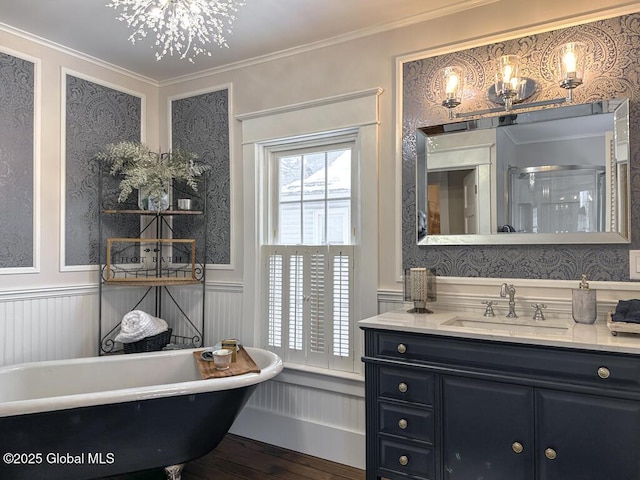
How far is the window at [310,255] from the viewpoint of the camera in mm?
2787

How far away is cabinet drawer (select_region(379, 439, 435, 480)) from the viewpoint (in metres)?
1.99

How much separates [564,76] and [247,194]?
195 centimetres

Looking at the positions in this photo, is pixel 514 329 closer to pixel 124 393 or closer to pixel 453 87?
pixel 453 87

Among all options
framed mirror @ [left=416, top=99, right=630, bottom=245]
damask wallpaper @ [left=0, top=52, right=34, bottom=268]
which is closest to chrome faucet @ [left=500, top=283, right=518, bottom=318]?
framed mirror @ [left=416, top=99, right=630, bottom=245]

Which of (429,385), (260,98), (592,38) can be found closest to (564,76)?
(592,38)

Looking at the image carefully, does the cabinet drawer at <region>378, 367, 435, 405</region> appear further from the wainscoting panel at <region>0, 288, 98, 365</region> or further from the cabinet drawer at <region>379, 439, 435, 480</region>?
the wainscoting panel at <region>0, 288, 98, 365</region>

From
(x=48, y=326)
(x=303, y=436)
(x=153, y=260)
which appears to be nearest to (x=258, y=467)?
(x=303, y=436)

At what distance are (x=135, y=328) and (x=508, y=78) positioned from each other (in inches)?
103

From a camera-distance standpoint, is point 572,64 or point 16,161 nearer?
point 572,64

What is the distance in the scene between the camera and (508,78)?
2240 millimetres

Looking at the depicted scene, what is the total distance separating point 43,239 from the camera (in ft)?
9.39

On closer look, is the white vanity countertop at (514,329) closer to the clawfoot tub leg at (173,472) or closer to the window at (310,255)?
the window at (310,255)

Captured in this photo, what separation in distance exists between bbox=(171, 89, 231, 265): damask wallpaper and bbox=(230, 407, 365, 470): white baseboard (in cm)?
109

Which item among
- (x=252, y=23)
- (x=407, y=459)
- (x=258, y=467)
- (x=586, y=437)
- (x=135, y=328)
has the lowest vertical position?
(x=258, y=467)
